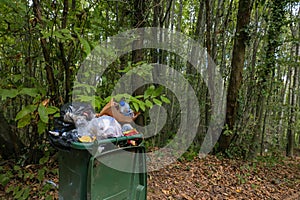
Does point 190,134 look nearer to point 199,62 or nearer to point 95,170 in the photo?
point 199,62

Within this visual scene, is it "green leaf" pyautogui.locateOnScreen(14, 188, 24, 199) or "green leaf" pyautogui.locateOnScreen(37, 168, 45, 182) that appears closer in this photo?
"green leaf" pyautogui.locateOnScreen(14, 188, 24, 199)

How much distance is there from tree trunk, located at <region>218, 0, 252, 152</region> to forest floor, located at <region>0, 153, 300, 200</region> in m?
0.54

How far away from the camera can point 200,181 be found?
369cm

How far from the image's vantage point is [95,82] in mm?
3133

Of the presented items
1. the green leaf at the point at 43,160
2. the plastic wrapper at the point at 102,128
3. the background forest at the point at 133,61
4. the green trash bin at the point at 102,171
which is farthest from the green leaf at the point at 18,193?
the plastic wrapper at the point at 102,128

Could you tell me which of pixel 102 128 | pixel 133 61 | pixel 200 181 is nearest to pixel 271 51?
pixel 133 61

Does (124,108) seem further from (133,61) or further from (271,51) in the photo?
(271,51)

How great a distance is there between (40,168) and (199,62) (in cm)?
436

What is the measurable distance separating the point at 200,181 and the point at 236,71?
2.58 metres

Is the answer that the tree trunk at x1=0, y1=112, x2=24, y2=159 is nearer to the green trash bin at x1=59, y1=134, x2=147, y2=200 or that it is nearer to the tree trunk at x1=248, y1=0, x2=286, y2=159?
the green trash bin at x1=59, y1=134, x2=147, y2=200

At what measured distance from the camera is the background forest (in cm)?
235

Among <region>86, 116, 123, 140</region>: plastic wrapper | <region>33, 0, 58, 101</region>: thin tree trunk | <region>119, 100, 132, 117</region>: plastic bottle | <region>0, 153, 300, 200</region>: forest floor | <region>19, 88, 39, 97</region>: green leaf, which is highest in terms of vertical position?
<region>33, 0, 58, 101</region>: thin tree trunk

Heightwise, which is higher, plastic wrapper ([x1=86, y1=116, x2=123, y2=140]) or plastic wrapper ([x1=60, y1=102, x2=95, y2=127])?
plastic wrapper ([x1=60, y1=102, x2=95, y2=127])

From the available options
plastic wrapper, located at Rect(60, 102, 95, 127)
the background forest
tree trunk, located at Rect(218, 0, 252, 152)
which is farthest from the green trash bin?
tree trunk, located at Rect(218, 0, 252, 152)
